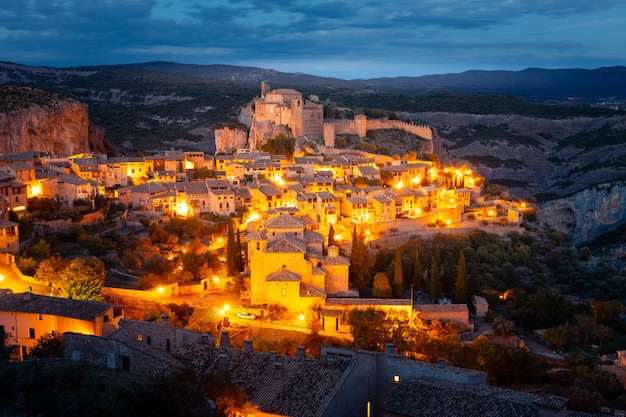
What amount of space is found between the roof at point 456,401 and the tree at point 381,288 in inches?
451

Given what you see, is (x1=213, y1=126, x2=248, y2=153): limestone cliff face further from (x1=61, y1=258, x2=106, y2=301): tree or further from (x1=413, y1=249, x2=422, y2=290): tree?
(x1=61, y1=258, x2=106, y2=301): tree

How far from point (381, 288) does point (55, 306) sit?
11139 millimetres

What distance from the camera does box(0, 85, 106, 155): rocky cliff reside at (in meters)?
41.4

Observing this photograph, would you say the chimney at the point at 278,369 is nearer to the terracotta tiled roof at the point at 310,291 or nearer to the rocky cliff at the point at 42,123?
the terracotta tiled roof at the point at 310,291

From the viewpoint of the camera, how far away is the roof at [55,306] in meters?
14.7

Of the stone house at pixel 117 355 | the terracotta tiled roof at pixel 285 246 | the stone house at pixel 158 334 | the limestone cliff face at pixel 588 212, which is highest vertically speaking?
the stone house at pixel 117 355

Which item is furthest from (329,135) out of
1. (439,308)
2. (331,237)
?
(439,308)

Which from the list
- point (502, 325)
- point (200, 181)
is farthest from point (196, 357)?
point (200, 181)

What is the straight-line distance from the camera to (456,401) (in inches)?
437

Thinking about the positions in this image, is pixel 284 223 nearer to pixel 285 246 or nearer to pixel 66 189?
pixel 285 246

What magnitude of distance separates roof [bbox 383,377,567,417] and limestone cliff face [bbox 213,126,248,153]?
36.0 meters

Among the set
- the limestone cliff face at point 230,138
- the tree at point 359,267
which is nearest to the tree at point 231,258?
the tree at point 359,267

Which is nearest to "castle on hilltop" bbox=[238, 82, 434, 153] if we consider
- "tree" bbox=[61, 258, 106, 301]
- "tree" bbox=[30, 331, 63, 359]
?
"tree" bbox=[61, 258, 106, 301]

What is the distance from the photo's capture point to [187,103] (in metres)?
81.6
